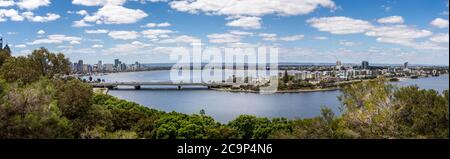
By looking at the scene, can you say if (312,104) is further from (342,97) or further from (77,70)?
(342,97)

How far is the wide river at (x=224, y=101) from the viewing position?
19.2 metres

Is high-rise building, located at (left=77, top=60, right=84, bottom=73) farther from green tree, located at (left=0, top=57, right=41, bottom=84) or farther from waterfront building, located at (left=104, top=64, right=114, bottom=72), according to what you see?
green tree, located at (left=0, top=57, right=41, bottom=84)

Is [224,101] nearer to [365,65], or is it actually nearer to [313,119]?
[365,65]

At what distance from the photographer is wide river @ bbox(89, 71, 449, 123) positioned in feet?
63.1

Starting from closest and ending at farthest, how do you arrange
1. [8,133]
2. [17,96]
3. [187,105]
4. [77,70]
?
[8,133]
[17,96]
[77,70]
[187,105]

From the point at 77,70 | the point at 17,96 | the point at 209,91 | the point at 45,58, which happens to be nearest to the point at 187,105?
the point at 209,91

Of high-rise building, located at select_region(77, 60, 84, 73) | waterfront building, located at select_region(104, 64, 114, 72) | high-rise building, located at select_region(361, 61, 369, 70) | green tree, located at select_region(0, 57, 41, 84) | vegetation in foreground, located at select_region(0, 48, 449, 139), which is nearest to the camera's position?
vegetation in foreground, located at select_region(0, 48, 449, 139)

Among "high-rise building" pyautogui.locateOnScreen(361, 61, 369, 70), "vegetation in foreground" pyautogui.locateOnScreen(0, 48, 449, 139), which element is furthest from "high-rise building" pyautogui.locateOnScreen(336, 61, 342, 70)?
"vegetation in foreground" pyautogui.locateOnScreen(0, 48, 449, 139)

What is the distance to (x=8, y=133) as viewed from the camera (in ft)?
15.0

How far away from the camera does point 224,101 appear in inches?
995

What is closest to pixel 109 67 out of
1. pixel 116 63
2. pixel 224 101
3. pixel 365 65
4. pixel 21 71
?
pixel 116 63

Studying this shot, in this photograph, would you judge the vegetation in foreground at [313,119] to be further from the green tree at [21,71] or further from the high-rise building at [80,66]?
the high-rise building at [80,66]
